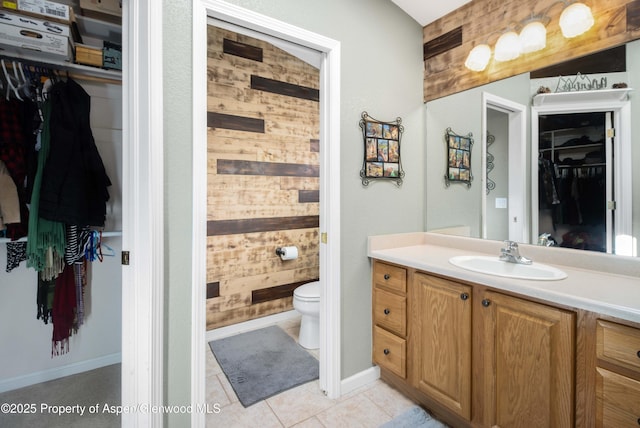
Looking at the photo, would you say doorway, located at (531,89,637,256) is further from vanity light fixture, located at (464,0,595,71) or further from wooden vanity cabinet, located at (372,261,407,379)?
wooden vanity cabinet, located at (372,261,407,379)

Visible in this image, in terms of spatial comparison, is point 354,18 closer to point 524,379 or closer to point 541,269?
→ point 541,269

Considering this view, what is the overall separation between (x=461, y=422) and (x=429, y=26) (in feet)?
8.58

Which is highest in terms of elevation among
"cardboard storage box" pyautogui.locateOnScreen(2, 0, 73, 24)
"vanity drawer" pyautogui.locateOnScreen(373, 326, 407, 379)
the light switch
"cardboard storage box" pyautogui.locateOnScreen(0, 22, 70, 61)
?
"cardboard storage box" pyautogui.locateOnScreen(2, 0, 73, 24)

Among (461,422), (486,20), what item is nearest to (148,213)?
(461,422)

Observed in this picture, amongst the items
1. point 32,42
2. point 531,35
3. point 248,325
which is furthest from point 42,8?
point 531,35

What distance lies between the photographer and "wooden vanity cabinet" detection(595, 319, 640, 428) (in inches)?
38.2

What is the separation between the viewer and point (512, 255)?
5.46ft

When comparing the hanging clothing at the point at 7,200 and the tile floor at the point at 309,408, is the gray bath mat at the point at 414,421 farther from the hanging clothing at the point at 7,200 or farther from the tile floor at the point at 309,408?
the hanging clothing at the point at 7,200

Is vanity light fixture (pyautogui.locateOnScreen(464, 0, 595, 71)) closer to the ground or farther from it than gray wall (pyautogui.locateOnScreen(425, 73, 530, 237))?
farther from it

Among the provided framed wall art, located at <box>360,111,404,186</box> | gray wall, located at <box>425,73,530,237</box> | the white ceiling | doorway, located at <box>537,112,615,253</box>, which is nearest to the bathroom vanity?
doorway, located at <box>537,112,615,253</box>

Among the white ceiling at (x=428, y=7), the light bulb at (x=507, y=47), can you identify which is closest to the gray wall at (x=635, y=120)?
the light bulb at (x=507, y=47)

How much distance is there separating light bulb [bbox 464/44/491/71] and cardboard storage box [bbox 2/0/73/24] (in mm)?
2469

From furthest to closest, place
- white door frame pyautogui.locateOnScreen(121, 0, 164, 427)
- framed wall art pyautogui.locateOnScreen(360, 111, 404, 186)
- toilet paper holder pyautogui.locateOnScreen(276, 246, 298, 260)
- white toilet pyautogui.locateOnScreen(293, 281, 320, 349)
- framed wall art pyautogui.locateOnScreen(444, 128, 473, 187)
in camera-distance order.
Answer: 1. toilet paper holder pyautogui.locateOnScreen(276, 246, 298, 260)
2. white toilet pyautogui.locateOnScreen(293, 281, 320, 349)
3. framed wall art pyautogui.locateOnScreen(444, 128, 473, 187)
4. framed wall art pyautogui.locateOnScreen(360, 111, 404, 186)
5. white door frame pyautogui.locateOnScreen(121, 0, 164, 427)

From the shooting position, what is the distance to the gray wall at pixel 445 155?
6.65ft
